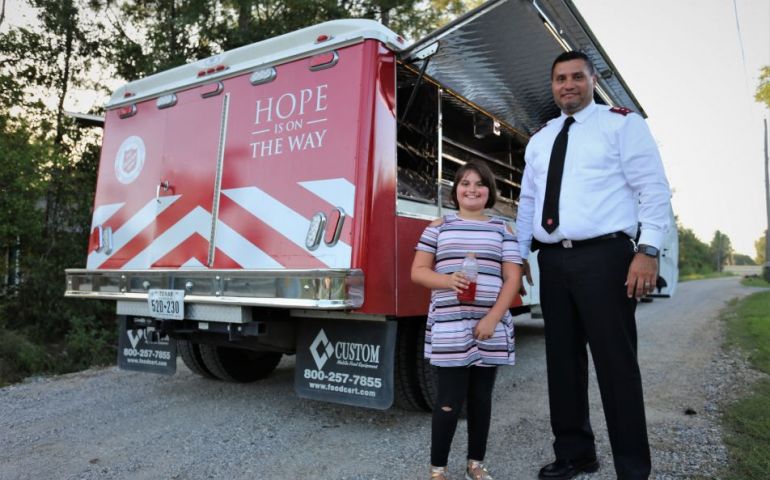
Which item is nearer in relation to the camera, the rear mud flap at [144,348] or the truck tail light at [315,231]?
the truck tail light at [315,231]

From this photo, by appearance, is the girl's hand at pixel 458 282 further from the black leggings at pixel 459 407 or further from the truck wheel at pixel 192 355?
the truck wheel at pixel 192 355

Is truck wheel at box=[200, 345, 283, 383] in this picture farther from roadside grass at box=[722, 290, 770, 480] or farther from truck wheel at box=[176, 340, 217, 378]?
roadside grass at box=[722, 290, 770, 480]

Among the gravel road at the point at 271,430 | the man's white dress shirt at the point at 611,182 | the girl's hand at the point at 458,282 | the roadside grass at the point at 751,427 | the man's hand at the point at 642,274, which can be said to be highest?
the man's white dress shirt at the point at 611,182

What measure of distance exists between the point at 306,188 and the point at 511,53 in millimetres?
1670

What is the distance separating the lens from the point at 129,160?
434 centimetres

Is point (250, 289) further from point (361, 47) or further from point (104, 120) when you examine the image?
point (104, 120)

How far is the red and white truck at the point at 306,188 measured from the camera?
326cm

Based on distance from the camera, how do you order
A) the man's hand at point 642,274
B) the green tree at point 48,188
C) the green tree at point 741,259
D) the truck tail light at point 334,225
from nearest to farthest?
the man's hand at point 642,274 → the truck tail light at point 334,225 → the green tree at point 48,188 → the green tree at point 741,259

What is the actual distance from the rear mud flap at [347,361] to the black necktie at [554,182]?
115 cm

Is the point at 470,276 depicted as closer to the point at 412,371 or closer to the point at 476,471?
the point at 476,471

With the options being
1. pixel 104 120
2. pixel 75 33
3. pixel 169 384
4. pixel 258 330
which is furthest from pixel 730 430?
pixel 75 33

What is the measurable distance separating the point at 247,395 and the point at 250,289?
1.65 metres

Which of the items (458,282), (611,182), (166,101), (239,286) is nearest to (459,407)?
(458,282)

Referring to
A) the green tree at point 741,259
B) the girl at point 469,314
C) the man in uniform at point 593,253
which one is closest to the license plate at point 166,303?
the girl at point 469,314
